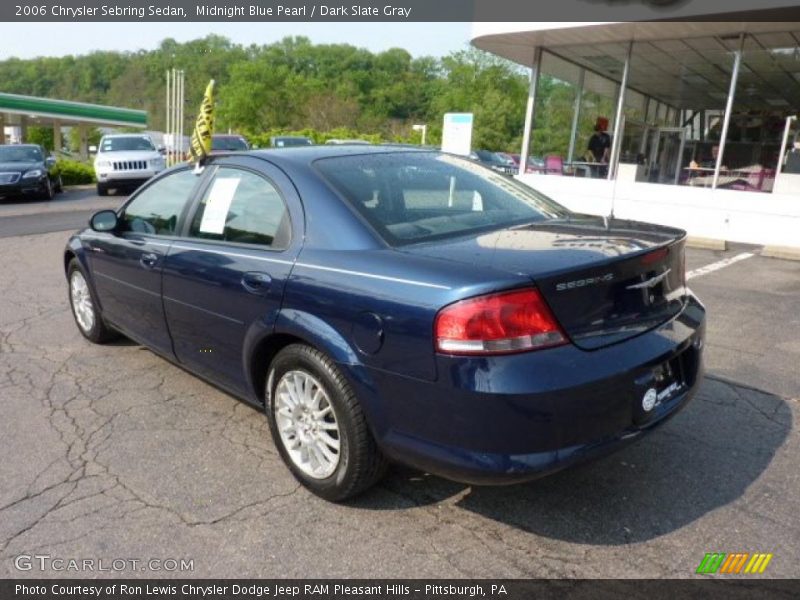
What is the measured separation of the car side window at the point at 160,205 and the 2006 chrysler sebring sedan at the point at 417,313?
0.08 metres

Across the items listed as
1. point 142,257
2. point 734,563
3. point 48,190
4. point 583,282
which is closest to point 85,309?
point 142,257

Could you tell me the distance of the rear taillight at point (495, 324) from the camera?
7.50ft

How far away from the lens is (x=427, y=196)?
3242 millimetres

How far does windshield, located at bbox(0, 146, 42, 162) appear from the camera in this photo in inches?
658

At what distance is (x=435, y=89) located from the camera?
7869 centimetres

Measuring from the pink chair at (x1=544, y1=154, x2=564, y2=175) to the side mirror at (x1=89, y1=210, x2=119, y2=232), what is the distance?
12.4m

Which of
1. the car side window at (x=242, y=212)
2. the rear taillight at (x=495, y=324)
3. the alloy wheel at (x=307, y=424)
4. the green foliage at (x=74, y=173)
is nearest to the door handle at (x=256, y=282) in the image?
the car side window at (x=242, y=212)

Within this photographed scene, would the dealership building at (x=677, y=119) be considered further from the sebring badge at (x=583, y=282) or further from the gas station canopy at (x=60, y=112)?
the gas station canopy at (x=60, y=112)

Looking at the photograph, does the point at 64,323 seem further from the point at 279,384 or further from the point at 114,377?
the point at 279,384

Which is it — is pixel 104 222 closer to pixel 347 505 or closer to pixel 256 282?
pixel 256 282

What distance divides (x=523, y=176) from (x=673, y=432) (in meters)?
11.6

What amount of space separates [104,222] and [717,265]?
7920 millimetres

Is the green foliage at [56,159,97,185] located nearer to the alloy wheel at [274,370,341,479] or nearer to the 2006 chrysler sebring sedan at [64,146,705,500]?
the 2006 chrysler sebring sedan at [64,146,705,500]

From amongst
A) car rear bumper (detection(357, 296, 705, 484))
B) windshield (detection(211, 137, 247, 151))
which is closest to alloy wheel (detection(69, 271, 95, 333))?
car rear bumper (detection(357, 296, 705, 484))
